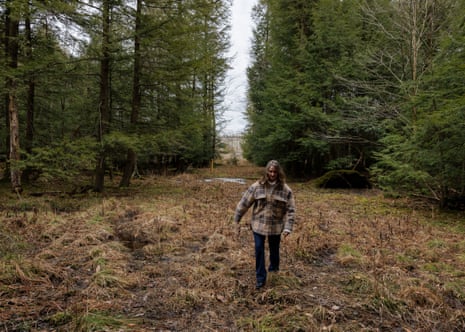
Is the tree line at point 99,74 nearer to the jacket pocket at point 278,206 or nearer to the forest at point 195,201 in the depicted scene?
the forest at point 195,201

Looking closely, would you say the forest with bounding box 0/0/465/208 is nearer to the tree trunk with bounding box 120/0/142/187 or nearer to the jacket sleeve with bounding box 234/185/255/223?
the tree trunk with bounding box 120/0/142/187

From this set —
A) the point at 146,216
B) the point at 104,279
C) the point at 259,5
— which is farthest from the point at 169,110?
the point at 259,5

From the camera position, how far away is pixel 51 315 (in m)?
3.14

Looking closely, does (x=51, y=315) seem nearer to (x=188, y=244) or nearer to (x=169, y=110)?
(x=188, y=244)

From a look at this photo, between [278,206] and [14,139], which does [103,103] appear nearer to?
[14,139]

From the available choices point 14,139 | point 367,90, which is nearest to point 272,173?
point 14,139

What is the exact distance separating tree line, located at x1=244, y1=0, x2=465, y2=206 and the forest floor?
2.09 meters

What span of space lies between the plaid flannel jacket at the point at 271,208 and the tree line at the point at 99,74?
22.6 feet

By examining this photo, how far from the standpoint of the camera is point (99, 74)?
10.4 m

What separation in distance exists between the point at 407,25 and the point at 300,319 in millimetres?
12244

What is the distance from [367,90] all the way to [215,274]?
45.1ft

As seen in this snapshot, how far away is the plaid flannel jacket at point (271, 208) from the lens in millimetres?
3848

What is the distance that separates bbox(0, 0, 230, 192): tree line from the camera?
8766 millimetres

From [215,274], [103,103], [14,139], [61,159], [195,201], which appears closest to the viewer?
[215,274]
